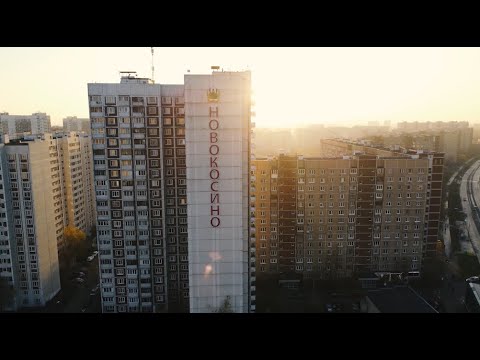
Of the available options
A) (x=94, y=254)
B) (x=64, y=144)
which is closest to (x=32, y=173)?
(x=64, y=144)

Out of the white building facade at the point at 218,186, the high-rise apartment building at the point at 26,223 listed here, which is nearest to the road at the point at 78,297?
the high-rise apartment building at the point at 26,223

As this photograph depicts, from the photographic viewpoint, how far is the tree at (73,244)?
1136cm

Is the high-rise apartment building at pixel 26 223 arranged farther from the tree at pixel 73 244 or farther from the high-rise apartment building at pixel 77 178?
the high-rise apartment building at pixel 77 178

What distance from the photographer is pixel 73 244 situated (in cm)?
1145

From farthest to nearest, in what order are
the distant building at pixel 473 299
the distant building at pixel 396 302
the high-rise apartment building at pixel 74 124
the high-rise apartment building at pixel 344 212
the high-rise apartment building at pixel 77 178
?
the high-rise apartment building at pixel 74 124 < the high-rise apartment building at pixel 77 178 < the high-rise apartment building at pixel 344 212 < the distant building at pixel 396 302 < the distant building at pixel 473 299

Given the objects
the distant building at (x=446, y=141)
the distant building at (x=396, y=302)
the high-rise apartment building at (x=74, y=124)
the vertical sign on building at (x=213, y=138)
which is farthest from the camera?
the high-rise apartment building at (x=74, y=124)

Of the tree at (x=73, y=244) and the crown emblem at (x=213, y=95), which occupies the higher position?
the crown emblem at (x=213, y=95)

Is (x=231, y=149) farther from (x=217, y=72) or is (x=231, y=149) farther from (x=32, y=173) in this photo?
(x=32, y=173)

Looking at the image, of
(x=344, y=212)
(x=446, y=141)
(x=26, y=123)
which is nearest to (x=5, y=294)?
(x=344, y=212)

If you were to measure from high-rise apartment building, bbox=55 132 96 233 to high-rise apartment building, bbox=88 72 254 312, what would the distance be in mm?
4739

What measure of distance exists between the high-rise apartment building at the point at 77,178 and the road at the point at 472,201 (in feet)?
39.2

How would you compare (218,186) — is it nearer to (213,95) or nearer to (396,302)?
(213,95)

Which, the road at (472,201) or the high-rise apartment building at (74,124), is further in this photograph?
the high-rise apartment building at (74,124)
